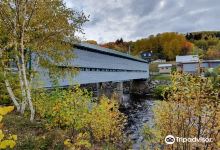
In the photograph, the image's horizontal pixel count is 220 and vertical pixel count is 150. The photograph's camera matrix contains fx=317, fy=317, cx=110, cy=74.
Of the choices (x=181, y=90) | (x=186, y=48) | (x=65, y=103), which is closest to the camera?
(x=181, y=90)

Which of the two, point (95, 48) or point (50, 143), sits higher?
point (95, 48)

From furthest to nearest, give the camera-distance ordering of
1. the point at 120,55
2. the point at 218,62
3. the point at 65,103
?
the point at 218,62
the point at 120,55
the point at 65,103

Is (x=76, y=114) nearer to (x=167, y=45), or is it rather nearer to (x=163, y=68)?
(x=163, y=68)

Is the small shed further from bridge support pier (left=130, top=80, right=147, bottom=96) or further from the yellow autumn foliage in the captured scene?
the yellow autumn foliage

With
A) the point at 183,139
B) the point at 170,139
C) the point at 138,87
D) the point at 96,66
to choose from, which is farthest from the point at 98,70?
the point at 138,87

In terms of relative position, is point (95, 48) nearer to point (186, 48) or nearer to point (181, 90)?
point (181, 90)

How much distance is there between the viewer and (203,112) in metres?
5.79

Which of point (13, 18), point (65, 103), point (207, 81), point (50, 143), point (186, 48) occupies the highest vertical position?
point (186, 48)

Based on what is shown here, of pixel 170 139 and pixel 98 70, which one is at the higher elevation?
pixel 98 70

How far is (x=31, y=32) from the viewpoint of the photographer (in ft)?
42.6

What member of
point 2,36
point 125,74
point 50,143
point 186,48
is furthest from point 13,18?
point 186,48

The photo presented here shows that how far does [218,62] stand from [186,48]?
43.0 m

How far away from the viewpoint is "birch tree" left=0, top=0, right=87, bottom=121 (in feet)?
38.5

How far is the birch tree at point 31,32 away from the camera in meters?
11.7
